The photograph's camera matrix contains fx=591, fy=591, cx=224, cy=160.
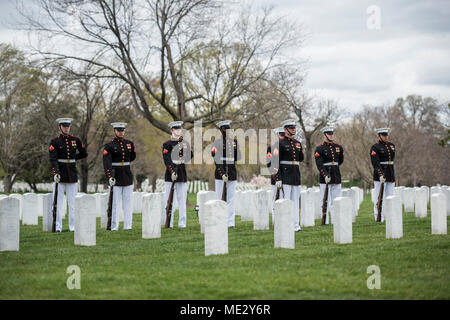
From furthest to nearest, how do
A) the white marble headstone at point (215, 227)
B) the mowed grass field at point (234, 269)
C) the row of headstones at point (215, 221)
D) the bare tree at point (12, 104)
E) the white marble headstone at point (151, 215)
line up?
1. the bare tree at point (12, 104)
2. the white marble headstone at point (151, 215)
3. the row of headstones at point (215, 221)
4. the white marble headstone at point (215, 227)
5. the mowed grass field at point (234, 269)

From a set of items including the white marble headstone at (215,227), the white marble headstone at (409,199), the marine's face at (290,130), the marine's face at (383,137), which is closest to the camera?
the white marble headstone at (215,227)

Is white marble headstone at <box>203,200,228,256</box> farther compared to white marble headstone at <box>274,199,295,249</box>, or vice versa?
white marble headstone at <box>274,199,295,249</box>

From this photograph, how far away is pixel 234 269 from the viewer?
7582 millimetres

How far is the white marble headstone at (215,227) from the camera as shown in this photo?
A: 877 centimetres

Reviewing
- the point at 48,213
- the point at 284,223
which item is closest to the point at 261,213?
the point at 284,223

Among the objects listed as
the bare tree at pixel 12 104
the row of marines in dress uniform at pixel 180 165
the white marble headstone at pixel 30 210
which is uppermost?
the bare tree at pixel 12 104

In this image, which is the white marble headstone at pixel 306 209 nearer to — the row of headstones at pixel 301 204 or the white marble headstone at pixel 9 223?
the row of headstones at pixel 301 204

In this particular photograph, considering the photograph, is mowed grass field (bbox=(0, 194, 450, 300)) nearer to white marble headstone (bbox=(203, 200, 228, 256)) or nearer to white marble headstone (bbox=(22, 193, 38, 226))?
white marble headstone (bbox=(203, 200, 228, 256))

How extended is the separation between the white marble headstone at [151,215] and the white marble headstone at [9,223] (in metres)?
2.38

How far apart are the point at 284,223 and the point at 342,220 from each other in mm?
1212

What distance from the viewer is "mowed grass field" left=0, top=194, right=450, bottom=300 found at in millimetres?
6406

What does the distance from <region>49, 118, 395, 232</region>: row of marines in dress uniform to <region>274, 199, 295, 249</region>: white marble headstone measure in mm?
3086

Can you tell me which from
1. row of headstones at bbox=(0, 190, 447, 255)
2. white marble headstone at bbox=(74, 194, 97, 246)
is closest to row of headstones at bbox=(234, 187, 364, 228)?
row of headstones at bbox=(0, 190, 447, 255)

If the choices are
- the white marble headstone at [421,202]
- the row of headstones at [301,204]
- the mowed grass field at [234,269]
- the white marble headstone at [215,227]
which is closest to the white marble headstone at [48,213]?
the mowed grass field at [234,269]
